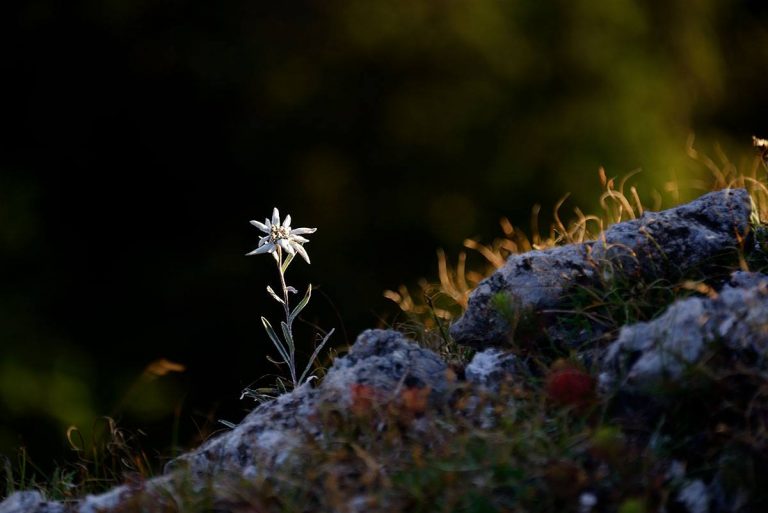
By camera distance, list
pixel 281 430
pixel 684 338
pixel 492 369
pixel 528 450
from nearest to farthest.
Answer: pixel 528 450 < pixel 684 338 < pixel 281 430 < pixel 492 369

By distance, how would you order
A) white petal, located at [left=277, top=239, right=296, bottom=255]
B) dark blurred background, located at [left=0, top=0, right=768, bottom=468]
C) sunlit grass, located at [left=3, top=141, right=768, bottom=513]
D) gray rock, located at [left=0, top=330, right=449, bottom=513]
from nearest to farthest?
1. sunlit grass, located at [left=3, top=141, right=768, bottom=513]
2. gray rock, located at [left=0, top=330, right=449, bottom=513]
3. white petal, located at [left=277, top=239, right=296, bottom=255]
4. dark blurred background, located at [left=0, top=0, right=768, bottom=468]

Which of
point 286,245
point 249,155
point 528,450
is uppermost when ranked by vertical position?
point 286,245

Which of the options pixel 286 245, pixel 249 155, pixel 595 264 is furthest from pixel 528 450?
pixel 249 155

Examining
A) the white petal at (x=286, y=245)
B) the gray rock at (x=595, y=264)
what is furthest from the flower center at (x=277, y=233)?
the gray rock at (x=595, y=264)

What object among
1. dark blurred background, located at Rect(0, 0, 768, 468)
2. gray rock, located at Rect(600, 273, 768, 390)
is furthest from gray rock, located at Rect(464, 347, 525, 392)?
dark blurred background, located at Rect(0, 0, 768, 468)

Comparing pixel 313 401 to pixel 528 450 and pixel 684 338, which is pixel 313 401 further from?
pixel 684 338

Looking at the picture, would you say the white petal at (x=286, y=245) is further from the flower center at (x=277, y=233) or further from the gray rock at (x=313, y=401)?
the gray rock at (x=313, y=401)

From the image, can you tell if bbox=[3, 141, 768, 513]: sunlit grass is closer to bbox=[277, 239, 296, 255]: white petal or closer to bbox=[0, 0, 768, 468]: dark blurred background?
bbox=[277, 239, 296, 255]: white petal
